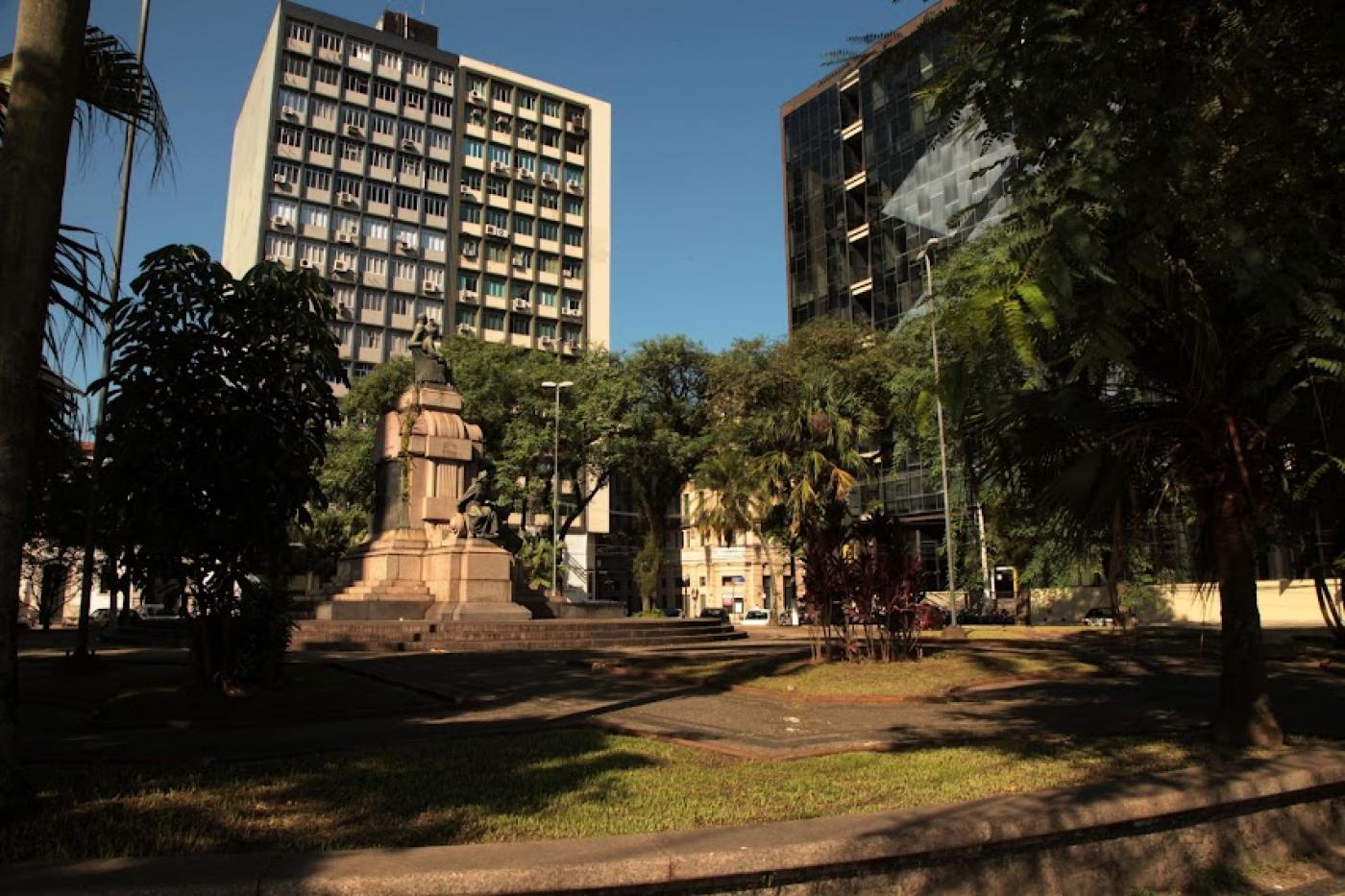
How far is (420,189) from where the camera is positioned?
7881 cm

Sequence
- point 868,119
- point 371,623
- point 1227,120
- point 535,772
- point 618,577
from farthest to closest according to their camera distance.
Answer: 1. point 618,577
2. point 868,119
3. point 371,623
4. point 535,772
5. point 1227,120

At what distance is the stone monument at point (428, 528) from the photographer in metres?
24.9

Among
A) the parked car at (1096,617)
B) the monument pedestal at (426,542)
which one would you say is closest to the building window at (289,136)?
the monument pedestal at (426,542)

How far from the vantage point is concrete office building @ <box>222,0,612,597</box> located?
72.9m

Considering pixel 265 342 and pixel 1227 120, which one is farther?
pixel 265 342

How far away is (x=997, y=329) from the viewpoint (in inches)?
160

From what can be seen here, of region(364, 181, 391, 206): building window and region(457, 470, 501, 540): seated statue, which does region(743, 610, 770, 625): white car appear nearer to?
region(457, 470, 501, 540): seated statue

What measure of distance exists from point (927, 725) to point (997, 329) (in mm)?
6747

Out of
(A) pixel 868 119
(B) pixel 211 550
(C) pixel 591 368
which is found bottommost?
→ (B) pixel 211 550

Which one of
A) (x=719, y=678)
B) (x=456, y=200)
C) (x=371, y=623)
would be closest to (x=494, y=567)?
(x=371, y=623)

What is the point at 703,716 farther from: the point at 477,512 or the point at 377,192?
the point at 377,192

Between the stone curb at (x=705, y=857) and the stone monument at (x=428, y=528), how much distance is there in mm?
20433

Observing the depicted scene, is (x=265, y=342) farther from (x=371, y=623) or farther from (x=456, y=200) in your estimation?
(x=456, y=200)

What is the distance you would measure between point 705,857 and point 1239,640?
5724mm
